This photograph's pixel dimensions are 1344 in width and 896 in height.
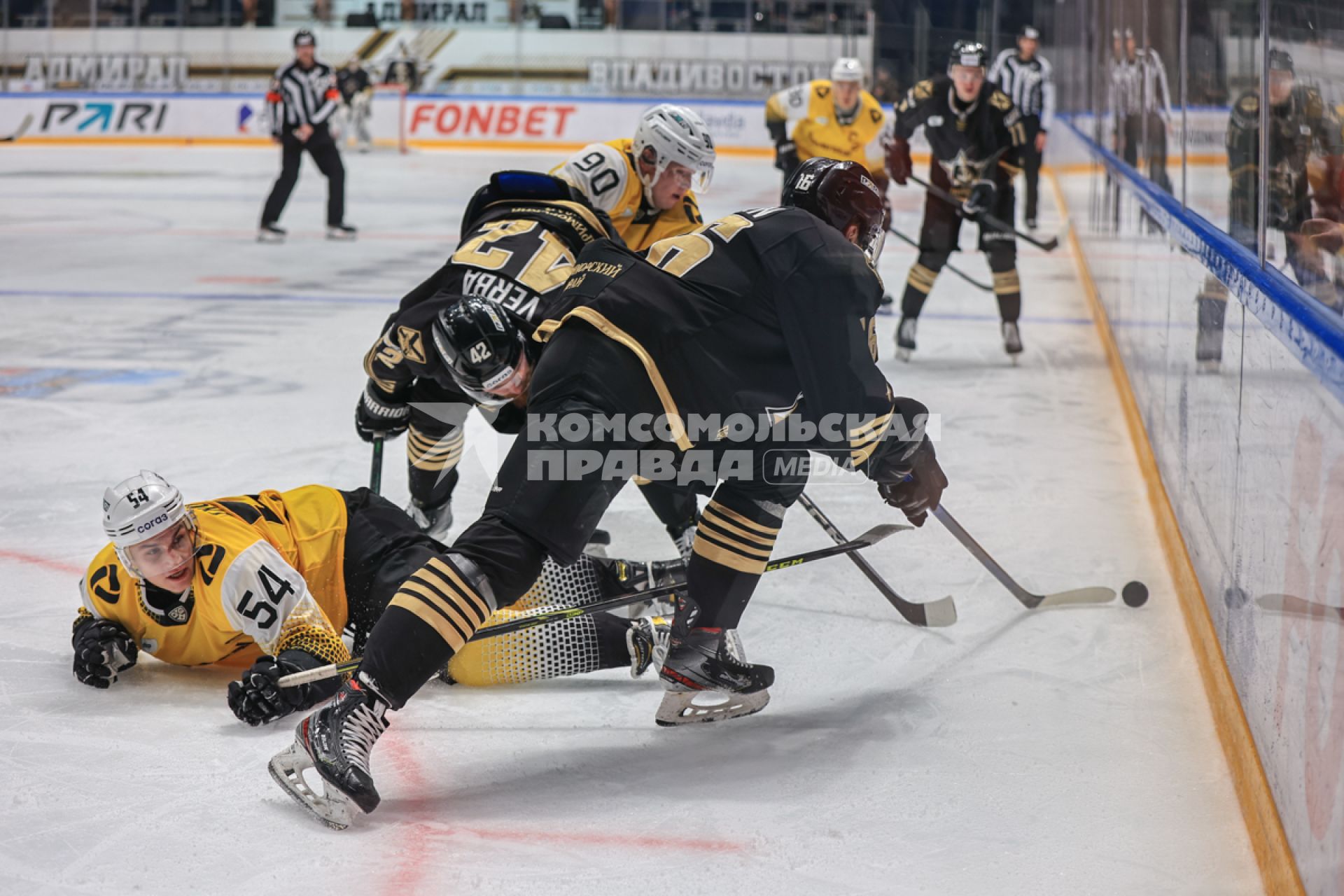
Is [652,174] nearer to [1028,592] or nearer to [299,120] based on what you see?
[1028,592]

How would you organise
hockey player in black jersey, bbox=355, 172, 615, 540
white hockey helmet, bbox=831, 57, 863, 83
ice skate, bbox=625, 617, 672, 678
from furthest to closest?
1. white hockey helmet, bbox=831, 57, 863, 83
2. hockey player in black jersey, bbox=355, 172, 615, 540
3. ice skate, bbox=625, 617, 672, 678

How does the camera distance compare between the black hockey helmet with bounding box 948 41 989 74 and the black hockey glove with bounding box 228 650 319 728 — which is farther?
the black hockey helmet with bounding box 948 41 989 74

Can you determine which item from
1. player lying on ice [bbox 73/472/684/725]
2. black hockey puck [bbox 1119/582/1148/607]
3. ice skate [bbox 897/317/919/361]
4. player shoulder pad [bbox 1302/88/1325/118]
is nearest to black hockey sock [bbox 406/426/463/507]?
player lying on ice [bbox 73/472/684/725]

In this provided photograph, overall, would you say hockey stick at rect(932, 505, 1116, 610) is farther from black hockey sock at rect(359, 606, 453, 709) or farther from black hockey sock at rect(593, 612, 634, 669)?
black hockey sock at rect(359, 606, 453, 709)

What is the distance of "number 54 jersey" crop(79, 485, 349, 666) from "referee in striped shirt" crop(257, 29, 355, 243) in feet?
23.1

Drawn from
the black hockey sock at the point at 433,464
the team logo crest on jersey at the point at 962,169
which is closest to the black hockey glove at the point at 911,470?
the black hockey sock at the point at 433,464

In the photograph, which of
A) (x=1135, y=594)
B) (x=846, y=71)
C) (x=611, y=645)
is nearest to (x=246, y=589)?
(x=611, y=645)

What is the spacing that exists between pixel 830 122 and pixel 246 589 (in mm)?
4966

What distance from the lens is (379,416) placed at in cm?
345

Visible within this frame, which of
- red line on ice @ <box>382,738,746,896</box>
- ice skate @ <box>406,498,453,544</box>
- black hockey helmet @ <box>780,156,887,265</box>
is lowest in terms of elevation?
red line on ice @ <box>382,738,746,896</box>

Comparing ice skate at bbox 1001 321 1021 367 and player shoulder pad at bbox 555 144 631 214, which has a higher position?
player shoulder pad at bbox 555 144 631 214

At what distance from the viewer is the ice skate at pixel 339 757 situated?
6.96 feet

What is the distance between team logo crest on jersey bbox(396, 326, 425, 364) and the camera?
308 centimetres

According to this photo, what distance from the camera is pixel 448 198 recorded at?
12266 mm
